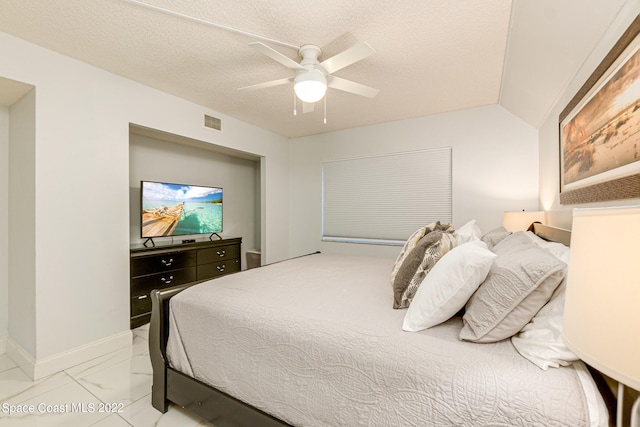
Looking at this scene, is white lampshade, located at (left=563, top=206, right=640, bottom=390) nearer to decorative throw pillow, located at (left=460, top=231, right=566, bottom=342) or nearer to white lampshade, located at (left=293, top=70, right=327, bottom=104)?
decorative throw pillow, located at (left=460, top=231, right=566, bottom=342)

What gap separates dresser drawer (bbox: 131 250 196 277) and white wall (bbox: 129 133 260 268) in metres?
0.39

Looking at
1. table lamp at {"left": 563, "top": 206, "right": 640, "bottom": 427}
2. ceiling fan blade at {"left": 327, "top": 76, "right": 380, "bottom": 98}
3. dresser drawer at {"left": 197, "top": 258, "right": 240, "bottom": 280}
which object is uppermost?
ceiling fan blade at {"left": 327, "top": 76, "right": 380, "bottom": 98}

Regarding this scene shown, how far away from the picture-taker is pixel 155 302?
1.76 metres

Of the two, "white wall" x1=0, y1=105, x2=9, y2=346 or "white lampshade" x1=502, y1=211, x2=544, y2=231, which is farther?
"white lampshade" x1=502, y1=211, x2=544, y2=231

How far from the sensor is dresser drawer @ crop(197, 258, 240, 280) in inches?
148

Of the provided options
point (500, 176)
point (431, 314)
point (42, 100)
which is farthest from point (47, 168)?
point (500, 176)

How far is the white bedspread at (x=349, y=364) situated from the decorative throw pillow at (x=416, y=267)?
0.09m

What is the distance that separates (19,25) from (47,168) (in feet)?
3.22

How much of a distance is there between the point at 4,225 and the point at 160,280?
54.9 inches

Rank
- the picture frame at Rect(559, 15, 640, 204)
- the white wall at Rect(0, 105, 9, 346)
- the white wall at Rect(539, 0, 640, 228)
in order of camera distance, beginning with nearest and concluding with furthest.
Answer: the picture frame at Rect(559, 15, 640, 204) → the white wall at Rect(539, 0, 640, 228) → the white wall at Rect(0, 105, 9, 346)

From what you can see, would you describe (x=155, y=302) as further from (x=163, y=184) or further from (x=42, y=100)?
(x=163, y=184)

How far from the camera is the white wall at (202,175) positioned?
11.4ft

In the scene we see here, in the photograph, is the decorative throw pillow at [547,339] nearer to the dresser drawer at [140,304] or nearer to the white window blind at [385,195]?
the white window blind at [385,195]

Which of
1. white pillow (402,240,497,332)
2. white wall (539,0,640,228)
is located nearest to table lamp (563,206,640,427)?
white pillow (402,240,497,332)
